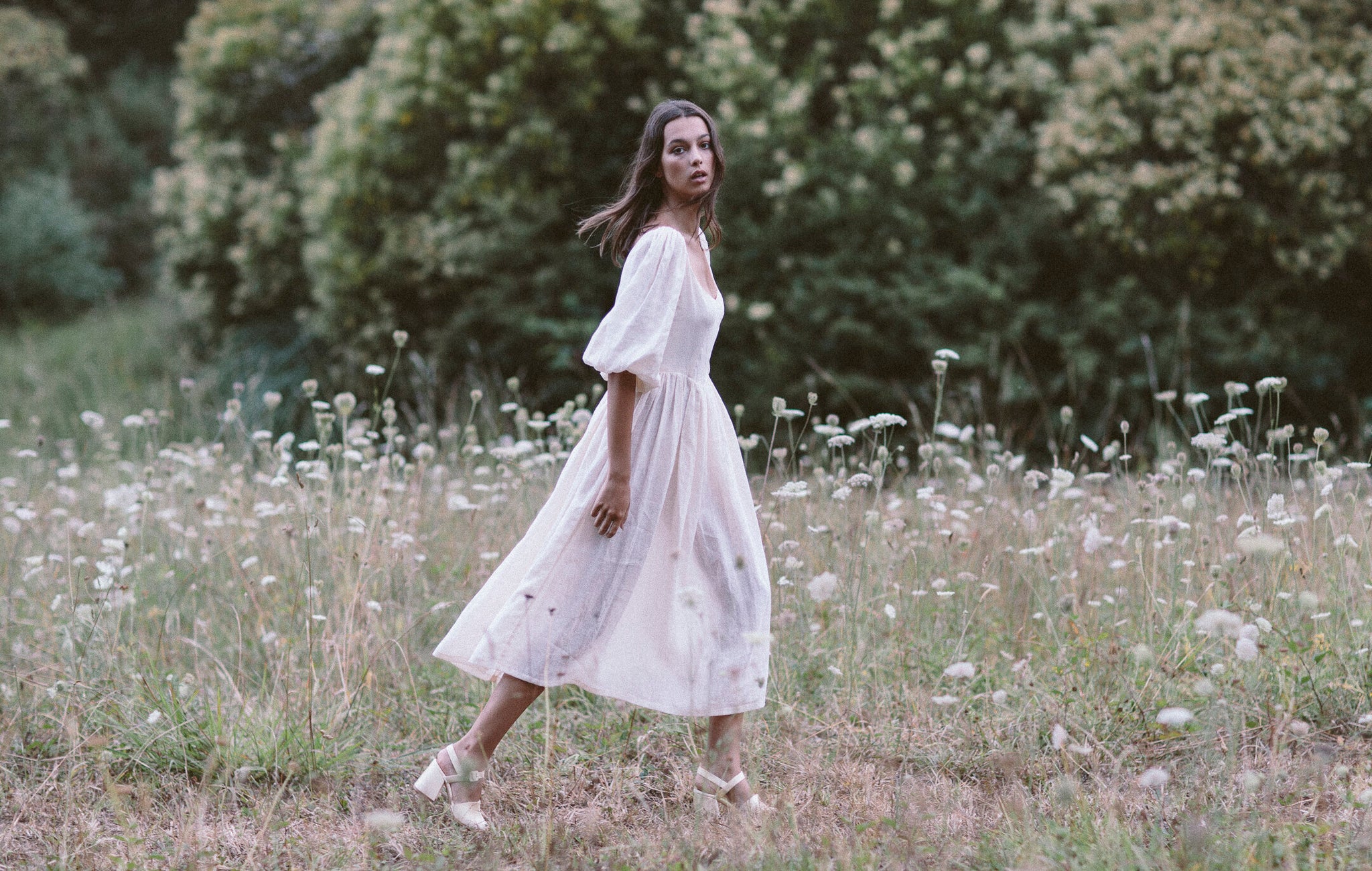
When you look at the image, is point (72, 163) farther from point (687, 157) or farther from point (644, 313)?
point (644, 313)

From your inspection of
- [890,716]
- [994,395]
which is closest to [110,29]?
[994,395]

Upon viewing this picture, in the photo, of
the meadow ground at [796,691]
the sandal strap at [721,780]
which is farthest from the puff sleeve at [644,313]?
the sandal strap at [721,780]

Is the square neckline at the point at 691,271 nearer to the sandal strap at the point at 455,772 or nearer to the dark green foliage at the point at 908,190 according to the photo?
the sandal strap at the point at 455,772

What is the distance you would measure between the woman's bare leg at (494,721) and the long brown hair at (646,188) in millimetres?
1091

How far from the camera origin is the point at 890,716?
330 centimetres

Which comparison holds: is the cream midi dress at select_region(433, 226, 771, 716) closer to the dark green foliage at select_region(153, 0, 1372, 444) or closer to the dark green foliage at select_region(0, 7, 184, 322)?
the dark green foliage at select_region(153, 0, 1372, 444)

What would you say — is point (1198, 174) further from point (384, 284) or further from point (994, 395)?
point (384, 284)

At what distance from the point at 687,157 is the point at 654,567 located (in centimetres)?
100

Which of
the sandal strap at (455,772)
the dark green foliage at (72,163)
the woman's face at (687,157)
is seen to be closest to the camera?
the sandal strap at (455,772)

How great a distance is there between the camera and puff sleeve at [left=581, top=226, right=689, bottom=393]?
2.62m

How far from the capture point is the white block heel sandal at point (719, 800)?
8.80 ft

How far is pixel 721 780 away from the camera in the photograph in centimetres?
274

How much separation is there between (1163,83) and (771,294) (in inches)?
116

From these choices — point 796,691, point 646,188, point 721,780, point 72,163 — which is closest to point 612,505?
point 721,780
